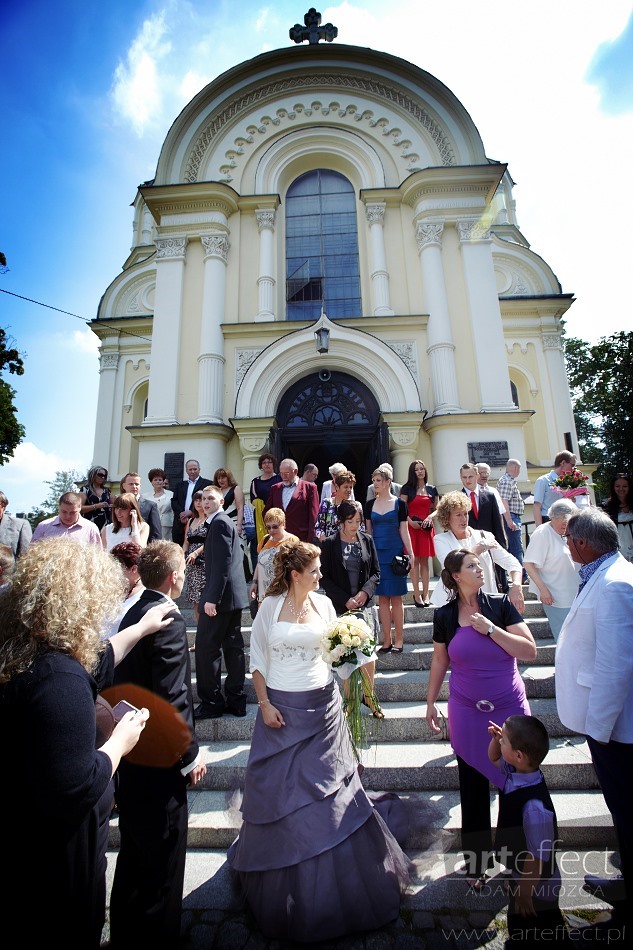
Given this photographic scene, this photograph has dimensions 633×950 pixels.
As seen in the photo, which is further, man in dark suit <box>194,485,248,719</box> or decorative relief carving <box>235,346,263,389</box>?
decorative relief carving <box>235,346,263,389</box>

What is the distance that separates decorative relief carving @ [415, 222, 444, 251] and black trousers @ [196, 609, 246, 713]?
1041cm

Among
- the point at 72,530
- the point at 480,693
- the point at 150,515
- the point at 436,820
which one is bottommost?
the point at 436,820

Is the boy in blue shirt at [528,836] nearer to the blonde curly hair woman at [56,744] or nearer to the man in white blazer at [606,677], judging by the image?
the man in white blazer at [606,677]

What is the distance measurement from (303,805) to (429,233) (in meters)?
12.0

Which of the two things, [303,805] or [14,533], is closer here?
[303,805]

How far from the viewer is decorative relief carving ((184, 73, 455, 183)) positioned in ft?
40.9

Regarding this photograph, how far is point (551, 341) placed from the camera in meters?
16.3

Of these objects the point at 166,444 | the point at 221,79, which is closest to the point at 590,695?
the point at 166,444

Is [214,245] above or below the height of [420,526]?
above

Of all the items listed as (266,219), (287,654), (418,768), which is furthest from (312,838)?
(266,219)

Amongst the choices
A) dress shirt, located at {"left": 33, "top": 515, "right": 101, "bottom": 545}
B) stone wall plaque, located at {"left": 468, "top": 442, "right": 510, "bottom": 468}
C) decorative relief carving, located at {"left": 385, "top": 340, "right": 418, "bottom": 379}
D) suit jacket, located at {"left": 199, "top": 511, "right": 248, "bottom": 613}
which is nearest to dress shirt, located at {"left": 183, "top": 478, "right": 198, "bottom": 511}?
dress shirt, located at {"left": 33, "top": 515, "right": 101, "bottom": 545}

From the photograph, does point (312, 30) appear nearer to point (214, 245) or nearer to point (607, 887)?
point (214, 245)

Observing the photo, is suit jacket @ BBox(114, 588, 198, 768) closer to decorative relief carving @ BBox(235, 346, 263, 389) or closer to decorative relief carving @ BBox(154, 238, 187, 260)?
decorative relief carving @ BBox(235, 346, 263, 389)

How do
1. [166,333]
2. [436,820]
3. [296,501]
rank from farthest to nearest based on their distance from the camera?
1. [166,333]
2. [296,501]
3. [436,820]
